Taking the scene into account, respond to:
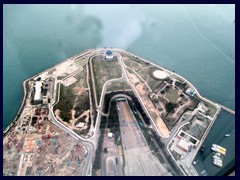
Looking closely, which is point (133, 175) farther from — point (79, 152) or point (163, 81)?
point (163, 81)

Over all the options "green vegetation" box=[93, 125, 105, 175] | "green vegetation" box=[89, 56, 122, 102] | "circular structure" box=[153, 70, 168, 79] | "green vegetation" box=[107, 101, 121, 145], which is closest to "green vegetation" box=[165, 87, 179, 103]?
"circular structure" box=[153, 70, 168, 79]

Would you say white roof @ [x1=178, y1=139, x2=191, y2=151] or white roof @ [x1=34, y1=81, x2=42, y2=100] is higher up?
white roof @ [x1=34, y1=81, x2=42, y2=100]

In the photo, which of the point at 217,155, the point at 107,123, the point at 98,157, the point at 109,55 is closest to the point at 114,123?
the point at 107,123

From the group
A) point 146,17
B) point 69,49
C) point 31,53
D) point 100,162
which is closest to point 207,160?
point 100,162

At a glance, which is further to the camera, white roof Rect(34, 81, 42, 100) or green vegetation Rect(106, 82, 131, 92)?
green vegetation Rect(106, 82, 131, 92)

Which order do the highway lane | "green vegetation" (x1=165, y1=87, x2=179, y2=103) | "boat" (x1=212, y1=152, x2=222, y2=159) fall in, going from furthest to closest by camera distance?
1. "green vegetation" (x1=165, y1=87, x2=179, y2=103)
2. "boat" (x1=212, y1=152, x2=222, y2=159)
3. the highway lane

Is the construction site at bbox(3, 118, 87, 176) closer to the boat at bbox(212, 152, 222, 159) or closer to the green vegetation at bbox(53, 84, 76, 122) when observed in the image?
the green vegetation at bbox(53, 84, 76, 122)

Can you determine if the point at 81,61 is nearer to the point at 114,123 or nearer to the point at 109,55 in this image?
the point at 109,55
